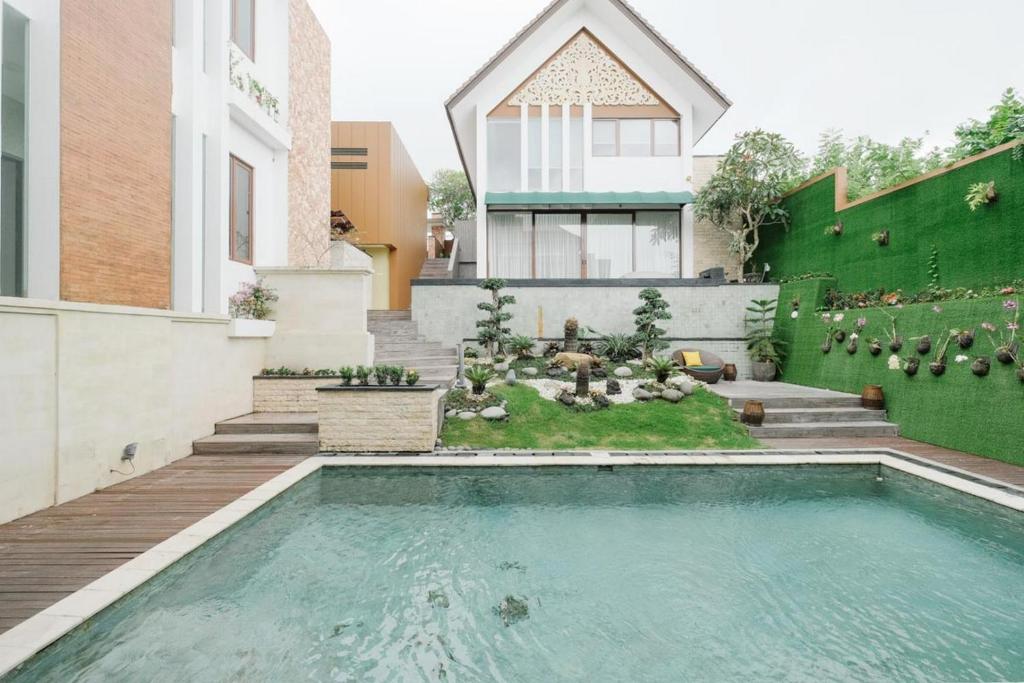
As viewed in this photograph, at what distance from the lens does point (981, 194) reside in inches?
283

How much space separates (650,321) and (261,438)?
8472 mm

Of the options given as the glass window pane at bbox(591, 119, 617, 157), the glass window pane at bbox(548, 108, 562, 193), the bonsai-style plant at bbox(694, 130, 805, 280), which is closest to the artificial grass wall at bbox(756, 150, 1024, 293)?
the bonsai-style plant at bbox(694, 130, 805, 280)

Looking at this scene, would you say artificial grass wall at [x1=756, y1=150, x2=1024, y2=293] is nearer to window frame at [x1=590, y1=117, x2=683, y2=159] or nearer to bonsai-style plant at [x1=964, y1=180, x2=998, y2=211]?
bonsai-style plant at [x1=964, y1=180, x2=998, y2=211]

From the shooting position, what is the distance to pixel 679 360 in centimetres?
1031

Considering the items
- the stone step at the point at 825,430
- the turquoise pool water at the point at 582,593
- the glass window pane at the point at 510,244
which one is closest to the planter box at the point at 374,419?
the turquoise pool water at the point at 582,593

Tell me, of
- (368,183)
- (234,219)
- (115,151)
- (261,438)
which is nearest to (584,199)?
(368,183)

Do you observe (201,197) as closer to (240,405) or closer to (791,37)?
(240,405)

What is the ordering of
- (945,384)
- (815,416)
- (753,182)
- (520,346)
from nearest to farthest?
(945,384)
(815,416)
(520,346)
(753,182)

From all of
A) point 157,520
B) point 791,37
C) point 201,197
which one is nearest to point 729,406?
point 157,520

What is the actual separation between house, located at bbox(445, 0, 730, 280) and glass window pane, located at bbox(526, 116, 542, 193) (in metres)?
0.03

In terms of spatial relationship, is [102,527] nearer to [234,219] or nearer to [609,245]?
[234,219]

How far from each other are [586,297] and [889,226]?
6.30m

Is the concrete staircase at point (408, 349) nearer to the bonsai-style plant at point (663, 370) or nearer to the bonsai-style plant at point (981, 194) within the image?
the bonsai-style plant at point (663, 370)

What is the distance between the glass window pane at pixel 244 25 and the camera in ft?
27.8
